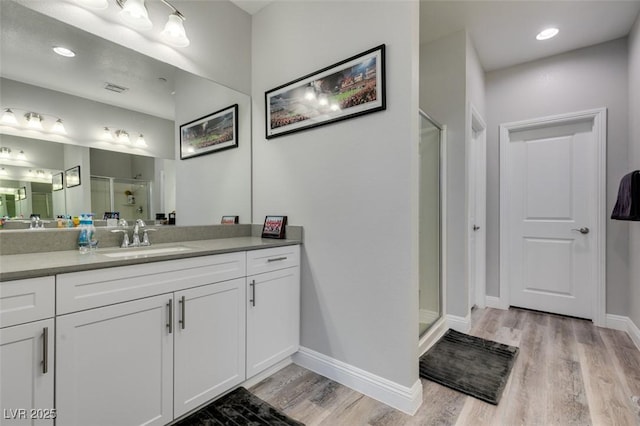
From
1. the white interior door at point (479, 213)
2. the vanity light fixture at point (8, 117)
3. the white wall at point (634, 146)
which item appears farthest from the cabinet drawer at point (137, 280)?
the white wall at point (634, 146)

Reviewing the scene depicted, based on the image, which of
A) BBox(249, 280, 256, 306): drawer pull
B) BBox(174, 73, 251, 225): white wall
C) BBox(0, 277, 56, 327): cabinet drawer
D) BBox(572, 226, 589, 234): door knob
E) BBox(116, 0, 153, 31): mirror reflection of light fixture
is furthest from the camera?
BBox(572, 226, 589, 234): door knob

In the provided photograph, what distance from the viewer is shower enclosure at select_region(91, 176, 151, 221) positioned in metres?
1.75

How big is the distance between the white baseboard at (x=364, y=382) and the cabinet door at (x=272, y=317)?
0.14 m

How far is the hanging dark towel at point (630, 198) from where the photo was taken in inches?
88.6

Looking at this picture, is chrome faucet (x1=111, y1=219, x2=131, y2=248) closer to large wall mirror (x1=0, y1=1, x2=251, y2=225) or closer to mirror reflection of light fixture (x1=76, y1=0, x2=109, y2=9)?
large wall mirror (x1=0, y1=1, x2=251, y2=225)

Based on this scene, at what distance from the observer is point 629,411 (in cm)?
161

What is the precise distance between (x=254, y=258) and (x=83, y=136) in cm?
123

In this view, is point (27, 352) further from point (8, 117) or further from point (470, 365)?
point (470, 365)

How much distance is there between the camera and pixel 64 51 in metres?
1.60

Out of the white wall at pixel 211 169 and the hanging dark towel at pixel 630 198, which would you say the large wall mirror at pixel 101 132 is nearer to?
the white wall at pixel 211 169

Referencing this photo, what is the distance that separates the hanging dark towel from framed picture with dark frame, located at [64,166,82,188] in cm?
387

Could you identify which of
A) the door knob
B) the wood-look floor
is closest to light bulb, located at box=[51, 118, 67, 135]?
the wood-look floor

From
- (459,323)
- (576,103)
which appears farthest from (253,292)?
(576,103)

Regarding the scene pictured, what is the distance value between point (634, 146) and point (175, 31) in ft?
12.2
